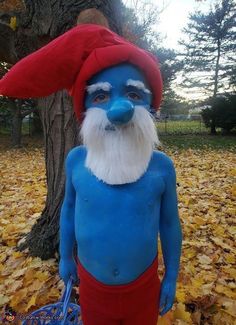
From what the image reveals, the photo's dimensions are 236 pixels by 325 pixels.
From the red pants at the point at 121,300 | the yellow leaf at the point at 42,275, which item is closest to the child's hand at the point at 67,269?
the red pants at the point at 121,300

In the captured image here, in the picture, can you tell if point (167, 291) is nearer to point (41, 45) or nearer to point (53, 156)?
point (53, 156)

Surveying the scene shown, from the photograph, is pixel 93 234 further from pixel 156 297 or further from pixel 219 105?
pixel 219 105

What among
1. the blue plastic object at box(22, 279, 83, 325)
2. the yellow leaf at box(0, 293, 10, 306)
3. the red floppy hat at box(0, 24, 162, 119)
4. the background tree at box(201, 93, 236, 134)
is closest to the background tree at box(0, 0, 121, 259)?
the yellow leaf at box(0, 293, 10, 306)

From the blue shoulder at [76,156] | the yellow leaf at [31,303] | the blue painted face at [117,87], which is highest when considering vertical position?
the blue painted face at [117,87]

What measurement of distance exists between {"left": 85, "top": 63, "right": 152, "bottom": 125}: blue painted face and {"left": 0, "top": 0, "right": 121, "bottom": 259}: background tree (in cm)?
116

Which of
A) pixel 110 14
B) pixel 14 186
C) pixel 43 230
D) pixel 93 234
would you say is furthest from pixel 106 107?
pixel 14 186

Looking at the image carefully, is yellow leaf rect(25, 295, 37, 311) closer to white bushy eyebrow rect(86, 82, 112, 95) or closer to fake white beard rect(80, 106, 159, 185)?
fake white beard rect(80, 106, 159, 185)

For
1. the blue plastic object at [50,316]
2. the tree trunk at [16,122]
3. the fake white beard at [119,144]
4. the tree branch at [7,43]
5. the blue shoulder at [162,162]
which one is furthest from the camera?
the tree trunk at [16,122]

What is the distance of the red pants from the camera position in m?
1.60

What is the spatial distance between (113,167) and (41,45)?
5.77 feet

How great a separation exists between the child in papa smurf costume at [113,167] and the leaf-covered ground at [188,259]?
1022mm

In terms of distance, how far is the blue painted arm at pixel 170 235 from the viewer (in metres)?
1.68

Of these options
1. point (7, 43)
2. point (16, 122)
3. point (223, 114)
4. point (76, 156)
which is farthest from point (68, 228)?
point (223, 114)

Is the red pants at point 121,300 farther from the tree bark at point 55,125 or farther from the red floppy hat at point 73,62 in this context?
the tree bark at point 55,125
